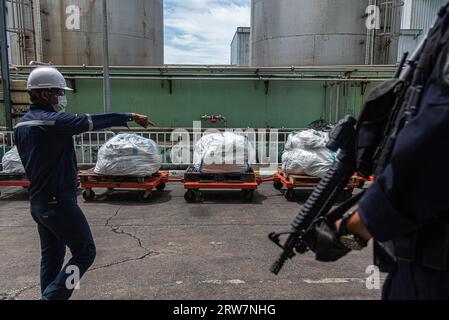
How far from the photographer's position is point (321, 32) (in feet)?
38.4

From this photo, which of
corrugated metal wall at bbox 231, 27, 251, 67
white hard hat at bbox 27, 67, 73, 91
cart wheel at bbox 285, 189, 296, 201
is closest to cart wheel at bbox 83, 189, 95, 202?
cart wheel at bbox 285, 189, 296, 201

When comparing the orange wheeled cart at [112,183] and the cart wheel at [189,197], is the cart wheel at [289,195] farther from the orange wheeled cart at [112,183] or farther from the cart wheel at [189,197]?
the orange wheeled cart at [112,183]

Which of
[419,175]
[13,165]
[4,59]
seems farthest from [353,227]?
[4,59]

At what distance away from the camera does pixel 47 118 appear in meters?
2.73

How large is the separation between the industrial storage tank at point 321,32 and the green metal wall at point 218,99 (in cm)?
160

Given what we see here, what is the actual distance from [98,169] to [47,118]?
4498mm

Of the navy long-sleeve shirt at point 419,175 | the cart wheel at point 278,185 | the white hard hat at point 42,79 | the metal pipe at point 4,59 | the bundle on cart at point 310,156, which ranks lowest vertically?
the cart wheel at point 278,185

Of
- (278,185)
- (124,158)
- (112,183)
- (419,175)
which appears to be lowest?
(278,185)

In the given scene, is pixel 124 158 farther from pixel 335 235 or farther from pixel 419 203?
pixel 419 203

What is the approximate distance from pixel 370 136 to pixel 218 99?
9.59 meters

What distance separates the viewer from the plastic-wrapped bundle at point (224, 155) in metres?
6.89

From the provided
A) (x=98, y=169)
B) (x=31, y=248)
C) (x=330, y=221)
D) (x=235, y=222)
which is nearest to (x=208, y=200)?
(x=235, y=222)

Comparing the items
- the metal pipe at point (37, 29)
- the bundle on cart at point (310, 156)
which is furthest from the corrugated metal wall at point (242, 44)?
the bundle on cart at point (310, 156)

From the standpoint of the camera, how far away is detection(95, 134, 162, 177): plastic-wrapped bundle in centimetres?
694
